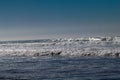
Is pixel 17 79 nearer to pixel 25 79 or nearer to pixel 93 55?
pixel 25 79

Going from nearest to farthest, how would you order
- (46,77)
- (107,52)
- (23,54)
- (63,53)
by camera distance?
(46,77) → (107,52) → (63,53) → (23,54)

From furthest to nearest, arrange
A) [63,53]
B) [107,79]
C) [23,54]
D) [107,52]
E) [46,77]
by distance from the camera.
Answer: [23,54] → [63,53] → [107,52] → [46,77] → [107,79]

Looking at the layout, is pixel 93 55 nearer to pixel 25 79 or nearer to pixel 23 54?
pixel 23 54

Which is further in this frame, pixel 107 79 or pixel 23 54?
pixel 23 54

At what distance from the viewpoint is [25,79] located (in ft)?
58.0


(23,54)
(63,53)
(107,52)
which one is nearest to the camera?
(107,52)

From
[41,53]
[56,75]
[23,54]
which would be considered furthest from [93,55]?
[56,75]

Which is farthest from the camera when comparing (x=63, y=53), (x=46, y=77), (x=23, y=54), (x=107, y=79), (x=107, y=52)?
(x=23, y=54)

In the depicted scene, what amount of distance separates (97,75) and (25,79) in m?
4.62

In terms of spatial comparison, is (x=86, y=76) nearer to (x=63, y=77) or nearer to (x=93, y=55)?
(x=63, y=77)

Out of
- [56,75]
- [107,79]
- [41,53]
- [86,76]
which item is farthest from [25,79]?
[41,53]

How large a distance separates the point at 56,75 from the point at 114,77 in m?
3.88

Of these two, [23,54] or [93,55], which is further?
[23,54]

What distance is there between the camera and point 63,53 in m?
36.7
